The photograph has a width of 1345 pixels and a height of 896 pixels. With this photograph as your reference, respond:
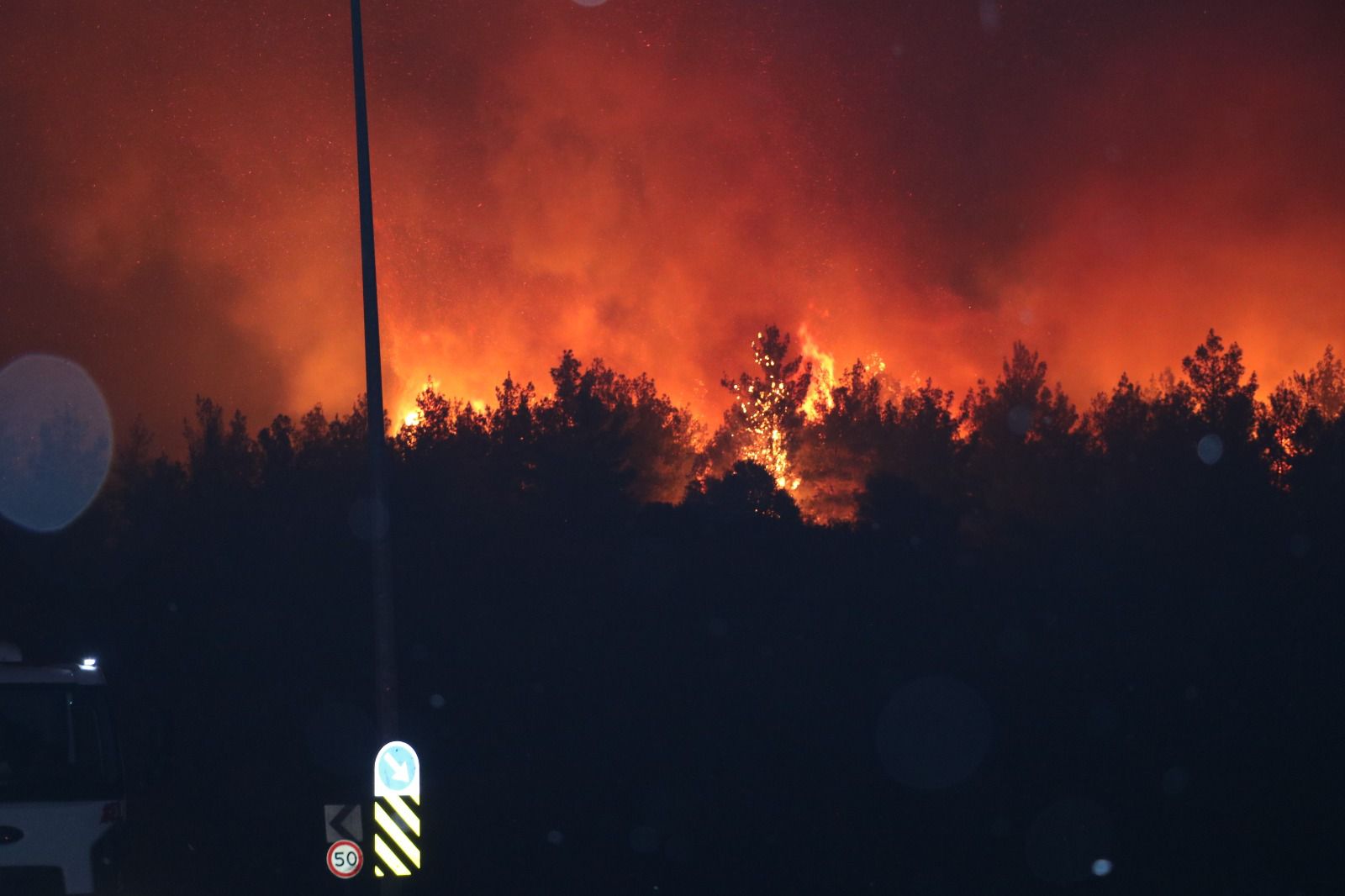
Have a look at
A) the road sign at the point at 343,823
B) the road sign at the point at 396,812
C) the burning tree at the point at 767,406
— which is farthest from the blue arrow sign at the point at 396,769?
the burning tree at the point at 767,406

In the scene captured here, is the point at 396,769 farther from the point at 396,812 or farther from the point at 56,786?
the point at 56,786

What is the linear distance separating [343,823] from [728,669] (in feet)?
59.1

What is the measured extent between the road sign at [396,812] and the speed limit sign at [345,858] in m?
0.16

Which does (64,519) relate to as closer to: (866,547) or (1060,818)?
(866,547)

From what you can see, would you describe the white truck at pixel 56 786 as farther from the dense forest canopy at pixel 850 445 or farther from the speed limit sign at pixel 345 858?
the dense forest canopy at pixel 850 445

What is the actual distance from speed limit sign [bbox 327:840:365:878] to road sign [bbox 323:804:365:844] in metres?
0.04

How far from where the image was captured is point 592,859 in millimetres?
16578

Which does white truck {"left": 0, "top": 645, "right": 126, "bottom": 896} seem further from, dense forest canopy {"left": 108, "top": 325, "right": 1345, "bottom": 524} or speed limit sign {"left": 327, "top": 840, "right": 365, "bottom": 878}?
dense forest canopy {"left": 108, "top": 325, "right": 1345, "bottom": 524}

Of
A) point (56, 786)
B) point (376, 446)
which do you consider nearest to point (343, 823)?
point (56, 786)

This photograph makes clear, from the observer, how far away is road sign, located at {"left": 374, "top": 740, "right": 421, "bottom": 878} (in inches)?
373

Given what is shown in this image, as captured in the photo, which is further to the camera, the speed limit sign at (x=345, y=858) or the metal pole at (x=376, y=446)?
the metal pole at (x=376, y=446)

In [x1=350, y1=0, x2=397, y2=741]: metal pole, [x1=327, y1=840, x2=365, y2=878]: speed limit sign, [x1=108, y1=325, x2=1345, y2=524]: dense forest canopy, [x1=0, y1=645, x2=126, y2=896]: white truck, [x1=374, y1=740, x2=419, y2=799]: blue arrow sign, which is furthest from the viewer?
[x1=108, y1=325, x2=1345, y2=524]: dense forest canopy

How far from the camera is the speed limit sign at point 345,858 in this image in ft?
30.5

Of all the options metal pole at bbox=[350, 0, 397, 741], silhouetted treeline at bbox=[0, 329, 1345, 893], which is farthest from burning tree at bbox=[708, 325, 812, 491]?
metal pole at bbox=[350, 0, 397, 741]
